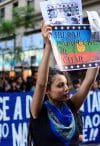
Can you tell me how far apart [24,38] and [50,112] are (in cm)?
3428

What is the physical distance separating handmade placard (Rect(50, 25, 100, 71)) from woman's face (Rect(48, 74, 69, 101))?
0.26 ft

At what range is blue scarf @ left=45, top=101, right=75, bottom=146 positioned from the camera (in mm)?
3398

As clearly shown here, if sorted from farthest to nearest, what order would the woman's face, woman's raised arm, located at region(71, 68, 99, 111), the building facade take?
the building facade < woman's raised arm, located at region(71, 68, 99, 111) < the woman's face

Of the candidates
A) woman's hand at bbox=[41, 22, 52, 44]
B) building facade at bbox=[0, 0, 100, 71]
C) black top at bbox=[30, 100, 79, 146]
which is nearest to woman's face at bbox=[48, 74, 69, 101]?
black top at bbox=[30, 100, 79, 146]

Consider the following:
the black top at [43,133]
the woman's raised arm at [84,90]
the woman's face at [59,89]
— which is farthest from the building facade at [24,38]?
the black top at [43,133]

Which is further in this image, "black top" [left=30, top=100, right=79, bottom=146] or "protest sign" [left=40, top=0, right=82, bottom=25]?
"protest sign" [left=40, top=0, right=82, bottom=25]

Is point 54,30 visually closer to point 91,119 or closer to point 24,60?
point 91,119

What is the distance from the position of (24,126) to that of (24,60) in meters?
26.2

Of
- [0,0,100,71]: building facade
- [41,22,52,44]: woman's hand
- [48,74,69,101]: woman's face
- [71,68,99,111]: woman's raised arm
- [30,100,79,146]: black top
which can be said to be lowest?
[0,0,100,71]: building facade

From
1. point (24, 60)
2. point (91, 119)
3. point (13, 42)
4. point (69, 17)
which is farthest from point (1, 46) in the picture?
point (69, 17)

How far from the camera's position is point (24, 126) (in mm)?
8648

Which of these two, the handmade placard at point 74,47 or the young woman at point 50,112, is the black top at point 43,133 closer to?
the young woman at point 50,112

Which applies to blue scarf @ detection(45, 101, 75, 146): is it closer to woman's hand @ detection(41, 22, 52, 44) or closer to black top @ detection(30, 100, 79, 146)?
black top @ detection(30, 100, 79, 146)

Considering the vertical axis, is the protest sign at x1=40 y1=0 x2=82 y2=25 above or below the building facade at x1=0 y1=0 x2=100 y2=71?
above
